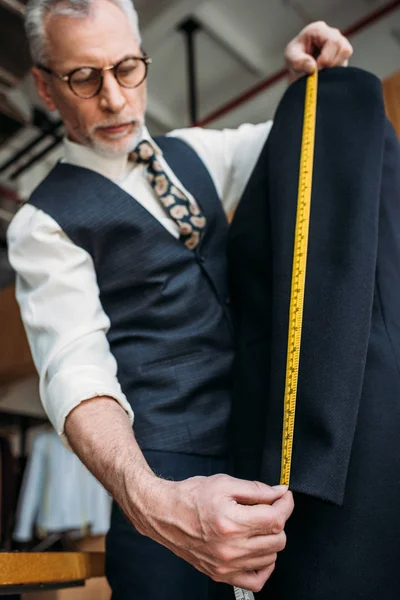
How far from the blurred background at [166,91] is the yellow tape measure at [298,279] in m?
1.97

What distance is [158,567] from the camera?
3.38 feet

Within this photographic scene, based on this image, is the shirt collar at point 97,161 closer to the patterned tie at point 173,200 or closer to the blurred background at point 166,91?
the patterned tie at point 173,200

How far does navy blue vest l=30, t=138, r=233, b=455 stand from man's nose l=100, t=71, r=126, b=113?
0.43 feet

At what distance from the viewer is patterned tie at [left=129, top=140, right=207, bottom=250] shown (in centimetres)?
118

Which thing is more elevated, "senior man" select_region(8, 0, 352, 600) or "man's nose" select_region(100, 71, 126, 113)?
"man's nose" select_region(100, 71, 126, 113)

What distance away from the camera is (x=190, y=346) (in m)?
1.11

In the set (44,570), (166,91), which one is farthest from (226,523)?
(166,91)

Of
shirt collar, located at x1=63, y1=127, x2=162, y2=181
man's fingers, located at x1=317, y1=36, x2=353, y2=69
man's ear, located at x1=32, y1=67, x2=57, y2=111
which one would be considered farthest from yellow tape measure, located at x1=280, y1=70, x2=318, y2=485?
man's ear, located at x1=32, y1=67, x2=57, y2=111

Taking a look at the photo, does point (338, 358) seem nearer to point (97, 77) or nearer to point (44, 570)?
point (44, 570)

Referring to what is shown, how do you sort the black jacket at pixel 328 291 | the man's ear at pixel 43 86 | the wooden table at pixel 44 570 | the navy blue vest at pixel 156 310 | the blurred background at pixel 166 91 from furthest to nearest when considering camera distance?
1. the blurred background at pixel 166 91
2. the man's ear at pixel 43 86
3. the navy blue vest at pixel 156 310
4. the wooden table at pixel 44 570
5. the black jacket at pixel 328 291

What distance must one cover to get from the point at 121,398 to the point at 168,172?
1.67 feet

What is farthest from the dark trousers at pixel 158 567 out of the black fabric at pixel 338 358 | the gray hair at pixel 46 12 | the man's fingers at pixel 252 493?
the gray hair at pixel 46 12

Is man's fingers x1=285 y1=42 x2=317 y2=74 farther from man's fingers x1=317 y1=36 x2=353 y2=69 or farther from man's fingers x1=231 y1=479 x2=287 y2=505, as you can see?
man's fingers x1=231 y1=479 x2=287 y2=505

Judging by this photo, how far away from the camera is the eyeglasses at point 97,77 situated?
47.2 inches
